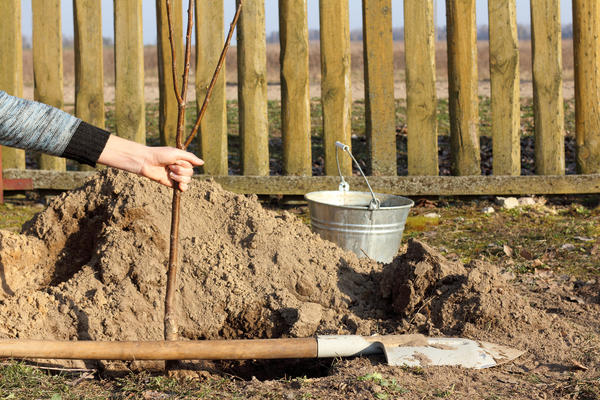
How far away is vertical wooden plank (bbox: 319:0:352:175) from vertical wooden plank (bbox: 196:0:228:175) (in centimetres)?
79

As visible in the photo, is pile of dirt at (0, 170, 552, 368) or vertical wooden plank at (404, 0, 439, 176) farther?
vertical wooden plank at (404, 0, 439, 176)

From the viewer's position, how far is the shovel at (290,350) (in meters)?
2.63

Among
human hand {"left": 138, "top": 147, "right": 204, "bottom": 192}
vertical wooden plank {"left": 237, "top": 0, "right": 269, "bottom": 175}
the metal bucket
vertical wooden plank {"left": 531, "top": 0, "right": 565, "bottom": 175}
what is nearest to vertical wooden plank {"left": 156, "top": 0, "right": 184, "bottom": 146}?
vertical wooden plank {"left": 237, "top": 0, "right": 269, "bottom": 175}

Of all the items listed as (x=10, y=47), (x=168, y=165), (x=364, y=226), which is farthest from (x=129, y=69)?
(x=168, y=165)

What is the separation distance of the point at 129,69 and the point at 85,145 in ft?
11.2

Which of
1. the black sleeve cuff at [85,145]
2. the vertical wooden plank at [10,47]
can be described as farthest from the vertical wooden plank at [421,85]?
the black sleeve cuff at [85,145]

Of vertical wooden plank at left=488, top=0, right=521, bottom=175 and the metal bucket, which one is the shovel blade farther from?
vertical wooden plank at left=488, top=0, right=521, bottom=175

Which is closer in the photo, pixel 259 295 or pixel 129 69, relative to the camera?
pixel 259 295

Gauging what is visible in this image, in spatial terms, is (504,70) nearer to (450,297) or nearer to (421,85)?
(421,85)

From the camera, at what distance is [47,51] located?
5605 millimetres

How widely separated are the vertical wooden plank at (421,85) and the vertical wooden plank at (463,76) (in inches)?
5.8

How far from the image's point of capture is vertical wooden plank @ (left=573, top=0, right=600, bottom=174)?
5.45 meters

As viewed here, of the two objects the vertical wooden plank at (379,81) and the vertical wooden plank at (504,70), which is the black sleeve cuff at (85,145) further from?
the vertical wooden plank at (504,70)

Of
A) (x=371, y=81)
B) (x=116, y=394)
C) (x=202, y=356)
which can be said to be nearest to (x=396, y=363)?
(x=202, y=356)
